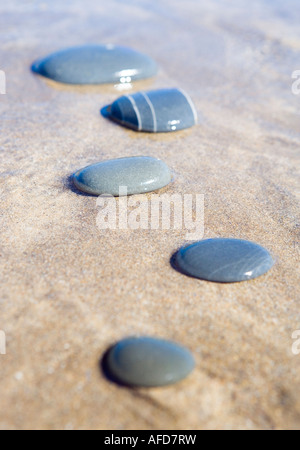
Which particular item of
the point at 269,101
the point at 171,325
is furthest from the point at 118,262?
the point at 269,101

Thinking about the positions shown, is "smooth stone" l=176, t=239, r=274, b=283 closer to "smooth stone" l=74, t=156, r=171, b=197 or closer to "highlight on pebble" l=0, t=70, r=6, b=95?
"smooth stone" l=74, t=156, r=171, b=197

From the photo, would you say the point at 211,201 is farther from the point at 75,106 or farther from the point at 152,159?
the point at 75,106

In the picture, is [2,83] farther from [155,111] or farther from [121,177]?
[121,177]

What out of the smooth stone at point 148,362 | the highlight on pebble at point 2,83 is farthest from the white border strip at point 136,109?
the smooth stone at point 148,362

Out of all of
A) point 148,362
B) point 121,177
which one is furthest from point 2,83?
point 148,362

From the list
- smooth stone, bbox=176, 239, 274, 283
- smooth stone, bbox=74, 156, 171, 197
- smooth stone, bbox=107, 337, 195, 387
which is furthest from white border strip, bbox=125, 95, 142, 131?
smooth stone, bbox=107, 337, 195, 387

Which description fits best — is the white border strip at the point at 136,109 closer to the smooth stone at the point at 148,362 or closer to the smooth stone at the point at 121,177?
the smooth stone at the point at 121,177
